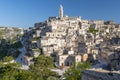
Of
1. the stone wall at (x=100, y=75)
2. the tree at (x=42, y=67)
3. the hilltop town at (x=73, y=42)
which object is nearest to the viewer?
the stone wall at (x=100, y=75)

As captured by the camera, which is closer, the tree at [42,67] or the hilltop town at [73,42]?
the tree at [42,67]

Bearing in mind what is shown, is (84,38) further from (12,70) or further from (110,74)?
(110,74)

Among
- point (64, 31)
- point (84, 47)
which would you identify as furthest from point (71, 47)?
point (64, 31)

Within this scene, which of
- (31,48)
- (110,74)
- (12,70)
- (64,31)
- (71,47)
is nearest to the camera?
(110,74)

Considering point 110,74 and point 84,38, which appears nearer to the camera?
point 110,74

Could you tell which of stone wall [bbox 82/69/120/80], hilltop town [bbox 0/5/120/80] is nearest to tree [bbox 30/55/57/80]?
hilltop town [bbox 0/5/120/80]

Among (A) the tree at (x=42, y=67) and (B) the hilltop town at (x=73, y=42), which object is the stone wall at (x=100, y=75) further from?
(B) the hilltop town at (x=73, y=42)

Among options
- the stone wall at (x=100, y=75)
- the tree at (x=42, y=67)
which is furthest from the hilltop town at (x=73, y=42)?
the stone wall at (x=100, y=75)

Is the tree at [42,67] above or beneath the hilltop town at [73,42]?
beneath
